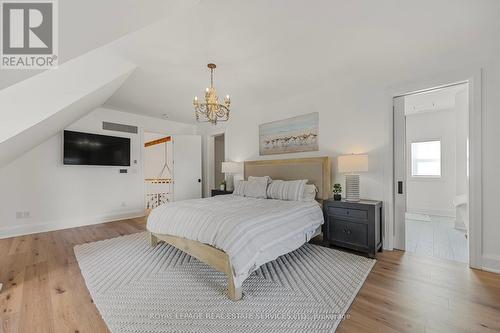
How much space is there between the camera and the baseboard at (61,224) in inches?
142

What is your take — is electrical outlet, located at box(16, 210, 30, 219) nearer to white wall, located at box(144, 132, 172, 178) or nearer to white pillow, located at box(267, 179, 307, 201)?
white wall, located at box(144, 132, 172, 178)

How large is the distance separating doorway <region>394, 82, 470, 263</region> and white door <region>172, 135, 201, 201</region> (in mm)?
4606

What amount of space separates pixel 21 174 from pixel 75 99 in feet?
9.10

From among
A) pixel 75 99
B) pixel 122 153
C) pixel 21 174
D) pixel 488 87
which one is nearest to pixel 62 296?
pixel 75 99

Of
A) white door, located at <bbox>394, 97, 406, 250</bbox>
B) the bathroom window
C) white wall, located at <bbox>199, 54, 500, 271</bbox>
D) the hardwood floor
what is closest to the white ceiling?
white wall, located at <bbox>199, 54, 500, 271</bbox>

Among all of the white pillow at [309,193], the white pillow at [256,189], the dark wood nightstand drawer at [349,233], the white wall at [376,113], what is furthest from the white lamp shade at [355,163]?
the white pillow at [256,189]

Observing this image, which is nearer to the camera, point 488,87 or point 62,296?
point 62,296

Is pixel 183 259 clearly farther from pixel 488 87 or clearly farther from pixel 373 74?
pixel 488 87

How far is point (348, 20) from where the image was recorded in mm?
1903

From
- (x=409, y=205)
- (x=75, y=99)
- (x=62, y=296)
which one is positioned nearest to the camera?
(x=62, y=296)

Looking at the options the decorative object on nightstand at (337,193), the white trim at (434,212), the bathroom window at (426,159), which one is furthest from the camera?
the bathroom window at (426,159)

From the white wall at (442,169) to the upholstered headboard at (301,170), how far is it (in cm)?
353

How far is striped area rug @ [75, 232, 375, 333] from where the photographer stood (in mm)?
1548

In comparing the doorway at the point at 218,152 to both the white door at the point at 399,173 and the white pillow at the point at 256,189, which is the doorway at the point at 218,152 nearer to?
the white pillow at the point at 256,189
